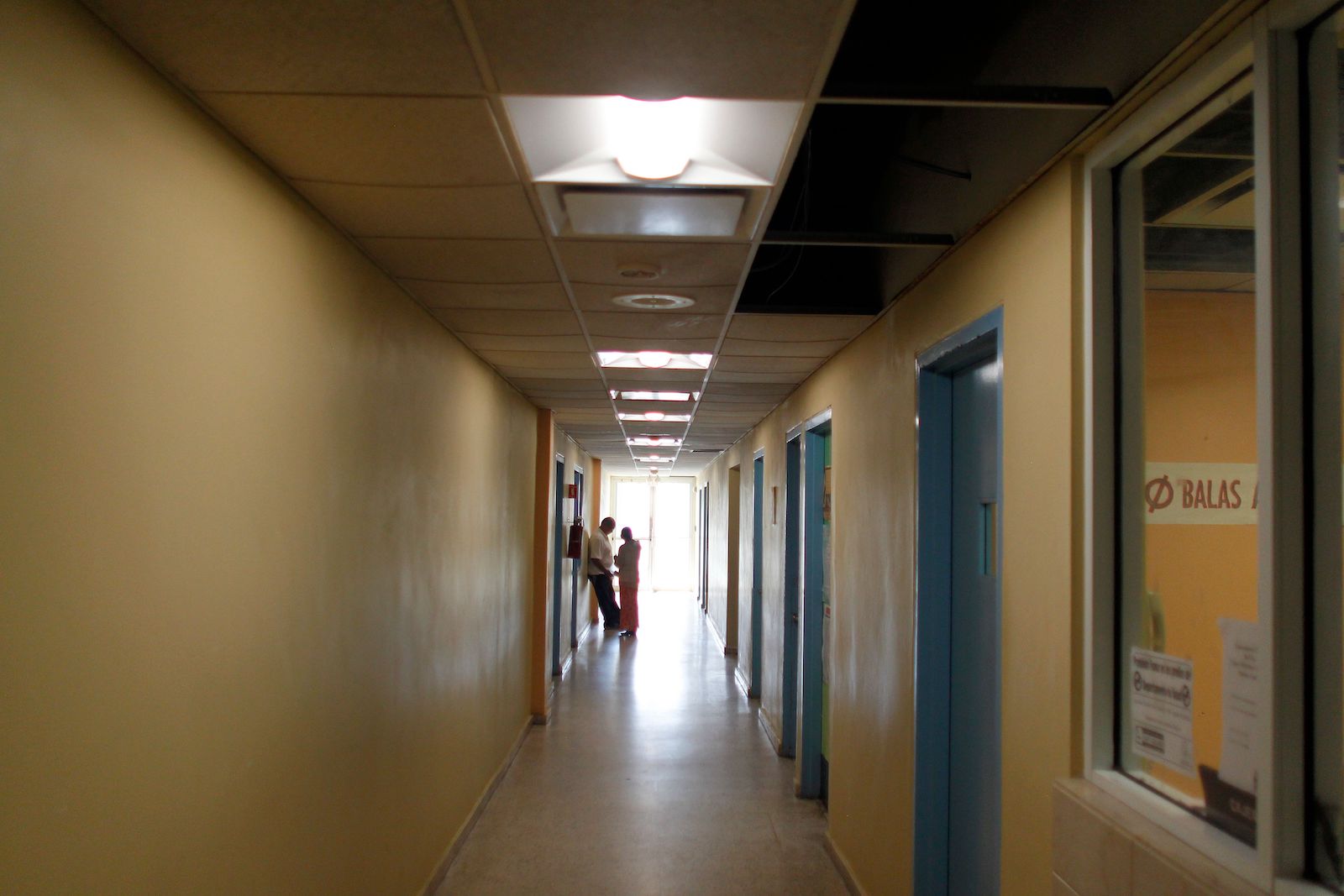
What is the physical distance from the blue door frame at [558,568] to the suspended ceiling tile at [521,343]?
4.02 metres

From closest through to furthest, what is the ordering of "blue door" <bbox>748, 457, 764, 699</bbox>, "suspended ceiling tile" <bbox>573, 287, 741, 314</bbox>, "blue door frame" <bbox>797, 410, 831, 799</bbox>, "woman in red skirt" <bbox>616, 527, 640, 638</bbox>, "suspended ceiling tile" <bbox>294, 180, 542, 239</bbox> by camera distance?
"suspended ceiling tile" <bbox>294, 180, 542, 239</bbox>, "suspended ceiling tile" <bbox>573, 287, 741, 314</bbox>, "blue door frame" <bbox>797, 410, 831, 799</bbox>, "blue door" <bbox>748, 457, 764, 699</bbox>, "woman in red skirt" <bbox>616, 527, 640, 638</bbox>

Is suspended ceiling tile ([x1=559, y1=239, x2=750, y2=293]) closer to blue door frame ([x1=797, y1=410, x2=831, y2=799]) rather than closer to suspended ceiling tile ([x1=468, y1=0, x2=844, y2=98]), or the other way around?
suspended ceiling tile ([x1=468, y1=0, x2=844, y2=98])

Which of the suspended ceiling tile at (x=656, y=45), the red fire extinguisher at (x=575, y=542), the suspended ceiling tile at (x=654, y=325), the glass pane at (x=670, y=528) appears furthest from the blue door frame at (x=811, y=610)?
the glass pane at (x=670, y=528)

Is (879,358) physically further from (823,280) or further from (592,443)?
(592,443)

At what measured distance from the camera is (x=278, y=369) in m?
2.22

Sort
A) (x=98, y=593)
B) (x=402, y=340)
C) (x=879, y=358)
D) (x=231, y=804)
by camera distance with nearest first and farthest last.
Result: (x=98, y=593) < (x=231, y=804) < (x=402, y=340) < (x=879, y=358)

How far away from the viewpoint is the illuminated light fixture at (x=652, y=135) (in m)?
1.96

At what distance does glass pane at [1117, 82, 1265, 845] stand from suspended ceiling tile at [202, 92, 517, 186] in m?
1.33

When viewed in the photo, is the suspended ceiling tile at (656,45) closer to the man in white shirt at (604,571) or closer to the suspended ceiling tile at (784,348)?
the suspended ceiling tile at (784,348)

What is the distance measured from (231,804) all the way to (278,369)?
3.21ft

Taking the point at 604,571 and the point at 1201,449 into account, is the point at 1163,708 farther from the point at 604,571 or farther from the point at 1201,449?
the point at 604,571

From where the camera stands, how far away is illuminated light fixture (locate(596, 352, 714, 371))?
480 centimetres

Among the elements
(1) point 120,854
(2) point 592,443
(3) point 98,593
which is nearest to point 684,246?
(3) point 98,593

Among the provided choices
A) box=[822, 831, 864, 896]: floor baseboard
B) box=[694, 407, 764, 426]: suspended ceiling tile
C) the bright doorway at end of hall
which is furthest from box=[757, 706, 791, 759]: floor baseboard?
the bright doorway at end of hall
